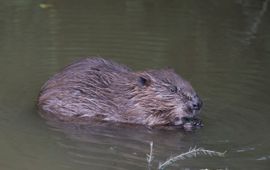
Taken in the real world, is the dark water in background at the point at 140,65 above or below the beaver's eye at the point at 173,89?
below

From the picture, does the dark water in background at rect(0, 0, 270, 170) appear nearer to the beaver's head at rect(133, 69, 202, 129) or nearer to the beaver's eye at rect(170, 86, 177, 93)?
the beaver's head at rect(133, 69, 202, 129)

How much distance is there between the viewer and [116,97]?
6012mm

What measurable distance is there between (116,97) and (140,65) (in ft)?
4.82

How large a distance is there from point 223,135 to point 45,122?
1431 mm

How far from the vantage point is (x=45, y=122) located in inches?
232

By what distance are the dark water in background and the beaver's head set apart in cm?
15

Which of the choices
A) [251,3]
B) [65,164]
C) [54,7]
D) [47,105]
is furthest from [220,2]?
[65,164]

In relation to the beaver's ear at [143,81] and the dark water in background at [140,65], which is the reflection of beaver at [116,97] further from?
the dark water in background at [140,65]

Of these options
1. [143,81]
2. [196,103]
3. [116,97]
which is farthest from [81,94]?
[196,103]

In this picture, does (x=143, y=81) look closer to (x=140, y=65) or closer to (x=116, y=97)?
(x=116, y=97)

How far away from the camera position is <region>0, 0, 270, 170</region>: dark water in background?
522 cm

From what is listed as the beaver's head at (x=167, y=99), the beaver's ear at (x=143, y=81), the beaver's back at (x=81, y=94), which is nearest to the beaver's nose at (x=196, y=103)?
the beaver's head at (x=167, y=99)

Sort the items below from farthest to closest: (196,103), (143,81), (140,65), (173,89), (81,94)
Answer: (140,65) < (81,94) < (143,81) < (173,89) < (196,103)

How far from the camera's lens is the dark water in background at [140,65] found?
17.1ft
